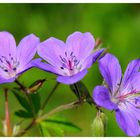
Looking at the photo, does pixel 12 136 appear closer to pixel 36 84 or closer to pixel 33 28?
pixel 36 84

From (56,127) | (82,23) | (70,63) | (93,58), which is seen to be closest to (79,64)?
(70,63)

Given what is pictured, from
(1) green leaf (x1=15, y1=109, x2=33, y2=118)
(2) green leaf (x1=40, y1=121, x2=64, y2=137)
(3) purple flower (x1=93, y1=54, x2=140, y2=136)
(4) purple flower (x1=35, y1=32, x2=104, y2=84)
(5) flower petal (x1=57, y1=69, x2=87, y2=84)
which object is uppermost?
(4) purple flower (x1=35, y1=32, x2=104, y2=84)

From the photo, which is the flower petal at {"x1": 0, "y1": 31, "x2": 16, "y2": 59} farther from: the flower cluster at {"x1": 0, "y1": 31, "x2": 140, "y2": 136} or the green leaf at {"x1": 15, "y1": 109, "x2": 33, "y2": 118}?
the green leaf at {"x1": 15, "y1": 109, "x2": 33, "y2": 118}

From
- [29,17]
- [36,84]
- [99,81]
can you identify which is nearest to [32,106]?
[36,84]

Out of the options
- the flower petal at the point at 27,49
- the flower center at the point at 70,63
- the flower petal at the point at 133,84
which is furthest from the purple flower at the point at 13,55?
the flower petal at the point at 133,84

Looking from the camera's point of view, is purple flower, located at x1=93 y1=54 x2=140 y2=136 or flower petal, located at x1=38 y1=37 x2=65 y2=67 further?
flower petal, located at x1=38 y1=37 x2=65 y2=67

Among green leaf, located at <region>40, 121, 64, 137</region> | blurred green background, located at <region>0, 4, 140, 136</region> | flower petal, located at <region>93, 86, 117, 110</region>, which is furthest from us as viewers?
blurred green background, located at <region>0, 4, 140, 136</region>

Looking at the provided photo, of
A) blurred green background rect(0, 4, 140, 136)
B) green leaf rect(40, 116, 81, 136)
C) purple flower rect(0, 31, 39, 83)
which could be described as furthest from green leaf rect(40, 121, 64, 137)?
blurred green background rect(0, 4, 140, 136)

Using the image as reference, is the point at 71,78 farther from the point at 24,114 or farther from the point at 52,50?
the point at 24,114

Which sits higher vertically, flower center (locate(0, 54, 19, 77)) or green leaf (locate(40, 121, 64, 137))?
flower center (locate(0, 54, 19, 77))

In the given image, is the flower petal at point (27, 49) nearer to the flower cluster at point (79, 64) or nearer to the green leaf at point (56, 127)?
the flower cluster at point (79, 64)
